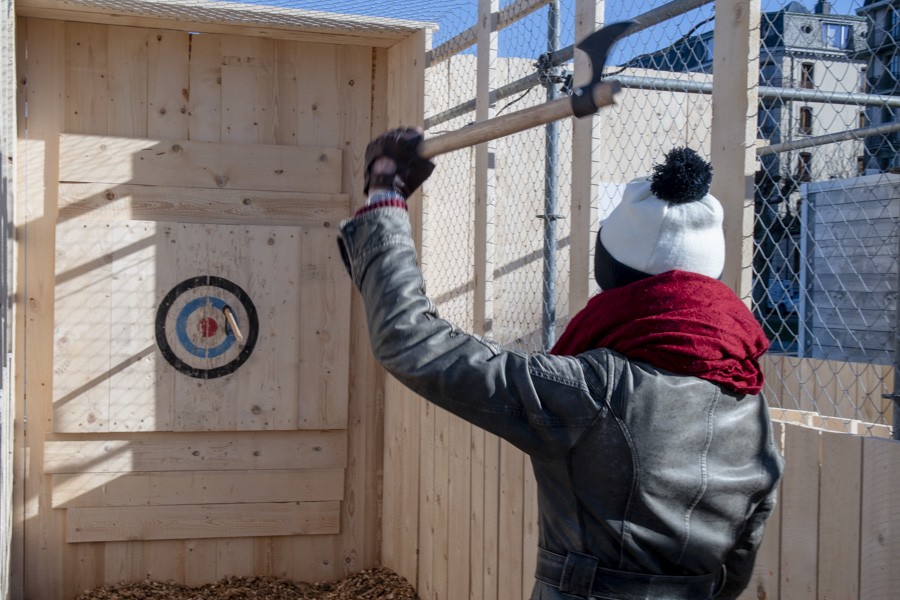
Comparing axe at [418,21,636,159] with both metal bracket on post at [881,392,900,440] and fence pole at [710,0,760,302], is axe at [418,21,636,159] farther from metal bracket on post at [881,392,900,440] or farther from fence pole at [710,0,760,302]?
metal bracket on post at [881,392,900,440]

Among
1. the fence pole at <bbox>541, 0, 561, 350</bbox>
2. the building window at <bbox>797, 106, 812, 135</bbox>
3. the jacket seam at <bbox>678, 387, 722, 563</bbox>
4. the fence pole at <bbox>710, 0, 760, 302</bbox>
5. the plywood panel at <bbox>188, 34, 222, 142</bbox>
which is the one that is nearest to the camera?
the jacket seam at <bbox>678, 387, 722, 563</bbox>

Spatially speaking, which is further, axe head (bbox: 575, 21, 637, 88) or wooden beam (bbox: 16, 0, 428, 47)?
wooden beam (bbox: 16, 0, 428, 47)

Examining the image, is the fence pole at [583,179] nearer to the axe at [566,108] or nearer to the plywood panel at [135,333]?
the axe at [566,108]

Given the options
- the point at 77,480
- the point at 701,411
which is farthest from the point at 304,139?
the point at 701,411

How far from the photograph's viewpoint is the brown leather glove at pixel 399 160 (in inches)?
69.4

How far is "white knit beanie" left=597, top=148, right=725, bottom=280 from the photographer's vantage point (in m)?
1.79

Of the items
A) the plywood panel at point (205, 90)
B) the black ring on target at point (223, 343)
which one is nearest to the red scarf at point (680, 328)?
the black ring on target at point (223, 343)

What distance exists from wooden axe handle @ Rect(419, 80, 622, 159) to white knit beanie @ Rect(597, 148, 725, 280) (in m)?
0.17

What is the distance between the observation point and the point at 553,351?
1.92 meters

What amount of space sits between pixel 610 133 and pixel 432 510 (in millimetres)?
2356

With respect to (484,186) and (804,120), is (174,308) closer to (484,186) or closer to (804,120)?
(484,186)

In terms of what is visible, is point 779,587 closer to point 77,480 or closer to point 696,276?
point 696,276

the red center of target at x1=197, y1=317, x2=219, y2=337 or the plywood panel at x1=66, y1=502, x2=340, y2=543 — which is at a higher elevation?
the red center of target at x1=197, y1=317, x2=219, y2=337

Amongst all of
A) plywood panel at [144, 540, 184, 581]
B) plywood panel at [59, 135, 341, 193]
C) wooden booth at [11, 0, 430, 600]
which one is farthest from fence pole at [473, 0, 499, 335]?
plywood panel at [144, 540, 184, 581]
